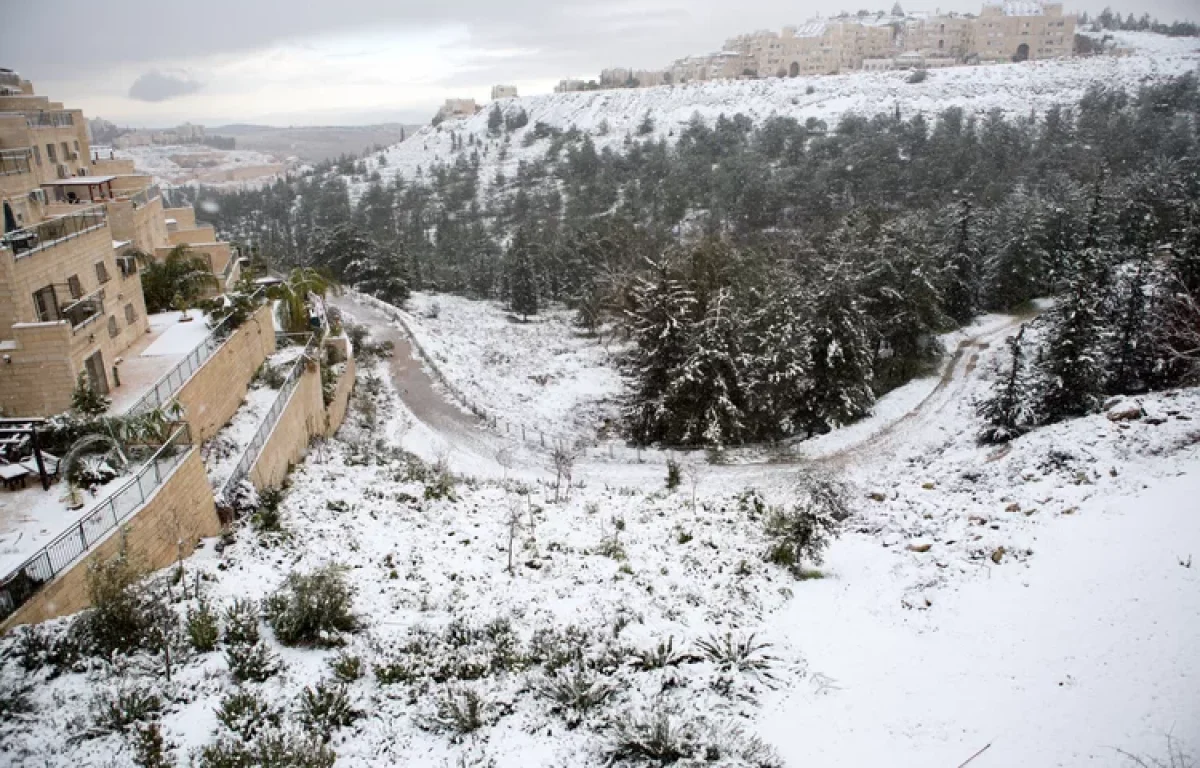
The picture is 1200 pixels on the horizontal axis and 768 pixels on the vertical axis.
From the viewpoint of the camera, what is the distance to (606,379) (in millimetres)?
36625

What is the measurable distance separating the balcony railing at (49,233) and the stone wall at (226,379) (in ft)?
13.3

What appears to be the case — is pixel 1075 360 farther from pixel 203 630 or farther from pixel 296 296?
pixel 296 296

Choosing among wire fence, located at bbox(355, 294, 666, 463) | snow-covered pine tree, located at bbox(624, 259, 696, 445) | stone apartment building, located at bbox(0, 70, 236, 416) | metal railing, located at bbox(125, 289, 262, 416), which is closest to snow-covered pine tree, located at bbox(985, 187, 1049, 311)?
snow-covered pine tree, located at bbox(624, 259, 696, 445)

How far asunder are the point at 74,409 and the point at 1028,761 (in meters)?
16.2

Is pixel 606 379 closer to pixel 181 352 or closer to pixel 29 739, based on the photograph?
pixel 181 352

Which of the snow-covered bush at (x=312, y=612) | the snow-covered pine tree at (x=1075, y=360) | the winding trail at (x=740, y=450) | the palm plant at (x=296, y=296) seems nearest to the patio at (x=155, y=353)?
the palm plant at (x=296, y=296)

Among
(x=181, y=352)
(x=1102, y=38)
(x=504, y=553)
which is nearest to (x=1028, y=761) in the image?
(x=504, y=553)

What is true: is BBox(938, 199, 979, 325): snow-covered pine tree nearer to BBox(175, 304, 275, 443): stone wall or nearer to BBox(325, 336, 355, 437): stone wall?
BBox(325, 336, 355, 437): stone wall

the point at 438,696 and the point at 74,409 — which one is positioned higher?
the point at 74,409

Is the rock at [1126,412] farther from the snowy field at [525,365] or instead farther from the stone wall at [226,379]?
the stone wall at [226,379]

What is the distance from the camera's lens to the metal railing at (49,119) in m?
24.0

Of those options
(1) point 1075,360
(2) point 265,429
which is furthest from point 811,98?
(2) point 265,429

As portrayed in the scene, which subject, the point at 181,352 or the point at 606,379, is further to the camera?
the point at 606,379

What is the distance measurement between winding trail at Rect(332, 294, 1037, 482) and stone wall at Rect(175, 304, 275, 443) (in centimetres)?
721
